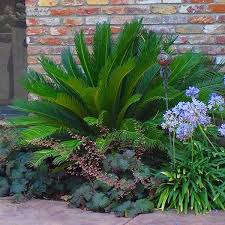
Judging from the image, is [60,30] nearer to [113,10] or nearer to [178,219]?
[113,10]

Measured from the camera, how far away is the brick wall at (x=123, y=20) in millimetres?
5883

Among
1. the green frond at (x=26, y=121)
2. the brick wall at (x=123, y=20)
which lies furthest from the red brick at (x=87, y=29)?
the green frond at (x=26, y=121)

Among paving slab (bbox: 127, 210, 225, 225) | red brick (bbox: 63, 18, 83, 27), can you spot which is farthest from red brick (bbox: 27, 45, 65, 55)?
paving slab (bbox: 127, 210, 225, 225)

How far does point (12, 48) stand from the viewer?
22.6 ft

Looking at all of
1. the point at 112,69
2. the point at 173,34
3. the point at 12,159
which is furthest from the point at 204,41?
the point at 12,159

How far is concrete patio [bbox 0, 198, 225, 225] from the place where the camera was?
4.60m

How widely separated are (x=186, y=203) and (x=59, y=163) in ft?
3.81

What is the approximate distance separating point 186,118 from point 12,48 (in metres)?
2.91

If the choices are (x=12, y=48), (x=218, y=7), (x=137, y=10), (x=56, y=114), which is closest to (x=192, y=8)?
(x=218, y=7)

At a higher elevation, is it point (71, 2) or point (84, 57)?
point (71, 2)

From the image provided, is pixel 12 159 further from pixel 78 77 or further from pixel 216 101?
pixel 216 101

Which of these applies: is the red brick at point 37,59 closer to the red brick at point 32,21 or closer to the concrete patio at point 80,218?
the red brick at point 32,21

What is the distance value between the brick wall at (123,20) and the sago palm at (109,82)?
263 millimetres

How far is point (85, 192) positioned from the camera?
501cm
